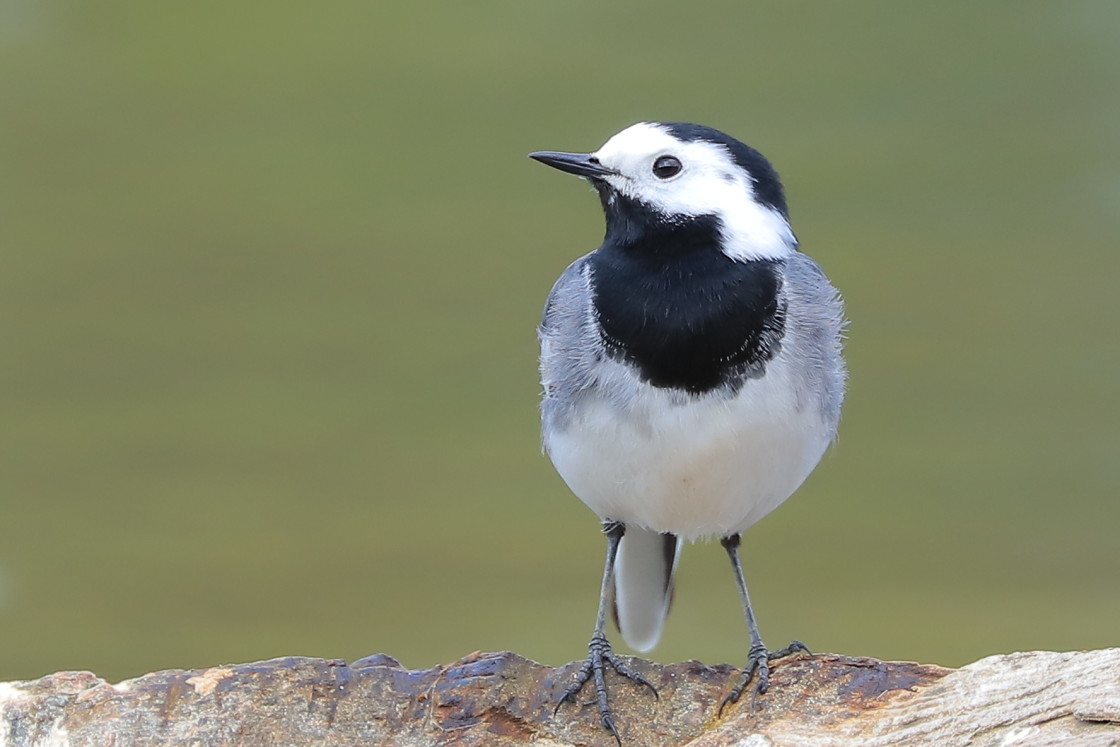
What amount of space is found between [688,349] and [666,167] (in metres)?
0.47

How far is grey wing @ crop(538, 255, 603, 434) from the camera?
3979mm

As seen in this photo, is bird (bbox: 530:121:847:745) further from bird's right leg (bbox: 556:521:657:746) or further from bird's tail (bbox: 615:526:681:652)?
bird's tail (bbox: 615:526:681:652)

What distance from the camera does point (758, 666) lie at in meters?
3.96

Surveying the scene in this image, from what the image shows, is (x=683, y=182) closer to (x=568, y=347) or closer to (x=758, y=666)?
(x=568, y=347)

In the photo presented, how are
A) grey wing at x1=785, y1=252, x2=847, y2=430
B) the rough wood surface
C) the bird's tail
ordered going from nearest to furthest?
1. the rough wood surface
2. grey wing at x1=785, y1=252, x2=847, y2=430
3. the bird's tail

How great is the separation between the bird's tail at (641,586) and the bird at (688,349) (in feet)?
1.56

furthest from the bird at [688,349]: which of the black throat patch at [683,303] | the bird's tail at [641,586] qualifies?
the bird's tail at [641,586]

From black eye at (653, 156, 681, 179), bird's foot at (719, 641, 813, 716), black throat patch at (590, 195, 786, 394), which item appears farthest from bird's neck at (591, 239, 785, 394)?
bird's foot at (719, 641, 813, 716)

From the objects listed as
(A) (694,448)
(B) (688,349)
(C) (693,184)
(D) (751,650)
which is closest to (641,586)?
(D) (751,650)

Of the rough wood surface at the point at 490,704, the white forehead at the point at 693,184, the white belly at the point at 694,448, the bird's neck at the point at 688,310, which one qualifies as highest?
the white forehead at the point at 693,184

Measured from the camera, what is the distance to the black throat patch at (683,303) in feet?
12.6

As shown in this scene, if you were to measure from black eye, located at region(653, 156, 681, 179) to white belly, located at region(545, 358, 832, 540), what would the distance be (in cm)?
54

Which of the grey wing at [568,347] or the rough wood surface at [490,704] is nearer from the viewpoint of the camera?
the rough wood surface at [490,704]

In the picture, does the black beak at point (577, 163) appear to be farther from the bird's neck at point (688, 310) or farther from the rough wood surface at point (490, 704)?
the rough wood surface at point (490, 704)
